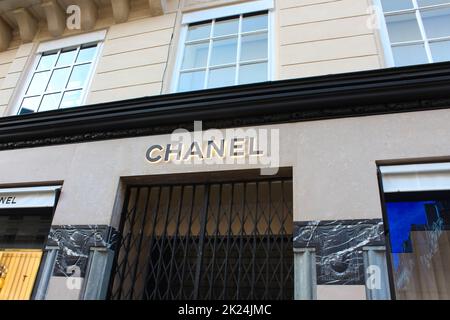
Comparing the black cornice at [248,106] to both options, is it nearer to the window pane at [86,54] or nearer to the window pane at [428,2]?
the window pane at [86,54]

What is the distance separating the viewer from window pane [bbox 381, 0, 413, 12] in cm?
542

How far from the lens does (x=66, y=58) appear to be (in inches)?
272

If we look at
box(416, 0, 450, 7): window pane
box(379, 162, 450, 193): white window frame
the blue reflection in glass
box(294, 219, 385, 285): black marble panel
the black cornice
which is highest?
box(416, 0, 450, 7): window pane

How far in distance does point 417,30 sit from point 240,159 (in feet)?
9.98

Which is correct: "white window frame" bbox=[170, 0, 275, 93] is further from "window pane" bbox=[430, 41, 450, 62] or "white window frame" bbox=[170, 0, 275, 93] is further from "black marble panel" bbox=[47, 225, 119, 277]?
"black marble panel" bbox=[47, 225, 119, 277]

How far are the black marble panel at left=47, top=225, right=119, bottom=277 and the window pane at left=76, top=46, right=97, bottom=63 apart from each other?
10.6 feet

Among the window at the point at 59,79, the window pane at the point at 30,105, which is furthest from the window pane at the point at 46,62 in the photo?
the window pane at the point at 30,105

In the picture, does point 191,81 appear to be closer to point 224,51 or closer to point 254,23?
point 224,51

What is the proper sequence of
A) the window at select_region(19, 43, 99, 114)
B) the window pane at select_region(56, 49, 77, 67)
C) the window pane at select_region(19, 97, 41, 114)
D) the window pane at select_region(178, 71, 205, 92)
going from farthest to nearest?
1. the window pane at select_region(56, 49, 77, 67)
2. the window pane at select_region(19, 97, 41, 114)
3. the window at select_region(19, 43, 99, 114)
4. the window pane at select_region(178, 71, 205, 92)

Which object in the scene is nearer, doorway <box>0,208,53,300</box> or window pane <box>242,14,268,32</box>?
doorway <box>0,208,53,300</box>

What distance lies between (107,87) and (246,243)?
329 cm

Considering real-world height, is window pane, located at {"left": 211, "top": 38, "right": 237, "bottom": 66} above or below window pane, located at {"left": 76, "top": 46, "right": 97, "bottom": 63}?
below

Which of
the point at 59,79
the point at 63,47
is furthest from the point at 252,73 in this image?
the point at 63,47

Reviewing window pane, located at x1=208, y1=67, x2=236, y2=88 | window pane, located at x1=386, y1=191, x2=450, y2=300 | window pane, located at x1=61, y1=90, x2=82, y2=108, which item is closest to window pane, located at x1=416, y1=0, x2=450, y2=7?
window pane, located at x1=208, y1=67, x2=236, y2=88
